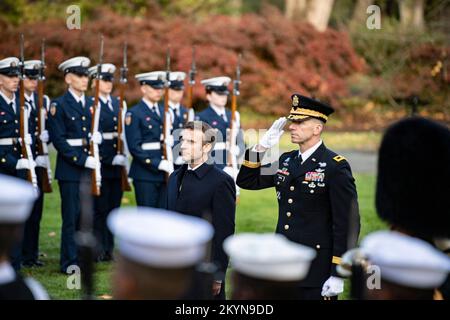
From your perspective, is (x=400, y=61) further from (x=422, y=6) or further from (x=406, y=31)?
(x=422, y=6)

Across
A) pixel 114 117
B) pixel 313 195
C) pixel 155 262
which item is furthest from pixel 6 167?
pixel 155 262

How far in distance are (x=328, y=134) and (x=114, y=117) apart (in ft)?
45.8

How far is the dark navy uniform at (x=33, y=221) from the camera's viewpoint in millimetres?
9344

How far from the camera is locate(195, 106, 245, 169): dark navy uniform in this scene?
1084cm

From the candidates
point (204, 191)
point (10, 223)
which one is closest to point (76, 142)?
point (204, 191)

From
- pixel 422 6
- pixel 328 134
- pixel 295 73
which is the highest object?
pixel 422 6

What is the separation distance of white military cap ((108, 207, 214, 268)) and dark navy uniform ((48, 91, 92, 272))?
6496 millimetres

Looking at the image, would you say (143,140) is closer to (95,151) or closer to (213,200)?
(95,151)

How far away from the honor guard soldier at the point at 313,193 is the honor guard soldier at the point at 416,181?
1664 mm

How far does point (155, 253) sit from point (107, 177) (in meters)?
7.59

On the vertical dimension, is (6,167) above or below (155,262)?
below

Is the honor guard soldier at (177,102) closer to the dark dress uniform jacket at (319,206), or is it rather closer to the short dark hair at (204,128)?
the short dark hair at (204,128)

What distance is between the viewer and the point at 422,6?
30.5 meters

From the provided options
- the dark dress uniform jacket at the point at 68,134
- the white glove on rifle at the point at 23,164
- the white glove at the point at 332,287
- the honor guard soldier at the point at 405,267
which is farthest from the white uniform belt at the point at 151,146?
the honor guard soldier at the point at 405,267
